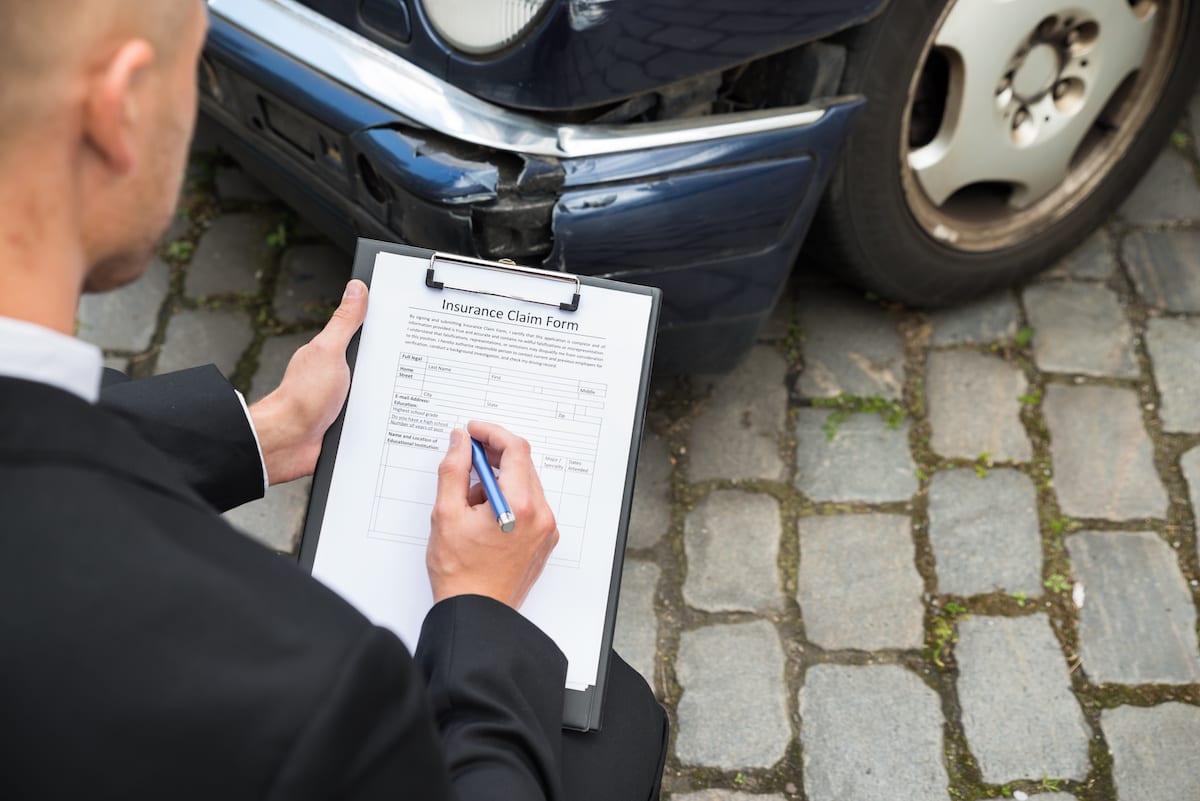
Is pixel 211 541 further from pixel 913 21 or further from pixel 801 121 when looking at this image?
pixel 913 21

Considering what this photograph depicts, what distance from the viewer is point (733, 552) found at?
2451 millimetres

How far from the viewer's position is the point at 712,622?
2.35 m

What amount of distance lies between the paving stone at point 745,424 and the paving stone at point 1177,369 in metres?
0.90

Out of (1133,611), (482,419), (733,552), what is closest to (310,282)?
(733,552)

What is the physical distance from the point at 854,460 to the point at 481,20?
129 centimetres

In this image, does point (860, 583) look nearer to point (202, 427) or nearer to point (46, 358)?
point (202, 427)

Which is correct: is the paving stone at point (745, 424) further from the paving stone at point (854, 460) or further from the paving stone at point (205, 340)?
the paving stone at point (205, 340)

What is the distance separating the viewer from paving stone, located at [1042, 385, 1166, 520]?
251 centimetres

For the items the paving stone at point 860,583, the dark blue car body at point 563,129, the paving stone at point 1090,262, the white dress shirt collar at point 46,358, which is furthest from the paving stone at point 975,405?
the white dress shirt collar at point 46,358

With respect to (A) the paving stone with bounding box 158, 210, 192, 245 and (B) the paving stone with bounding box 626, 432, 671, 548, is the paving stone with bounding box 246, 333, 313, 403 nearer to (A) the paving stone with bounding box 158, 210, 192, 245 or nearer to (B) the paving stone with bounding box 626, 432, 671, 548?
(A) the paving stone with bounding box 158, 210, 192, 245

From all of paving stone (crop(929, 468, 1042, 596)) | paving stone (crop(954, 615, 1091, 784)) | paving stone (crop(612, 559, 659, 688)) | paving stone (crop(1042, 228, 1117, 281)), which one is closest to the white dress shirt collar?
paving stone (crop(612, 559, 659, 688))

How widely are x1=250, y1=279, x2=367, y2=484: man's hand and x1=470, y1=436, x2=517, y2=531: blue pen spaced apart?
0.73ft

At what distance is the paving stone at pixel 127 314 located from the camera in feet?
9.41

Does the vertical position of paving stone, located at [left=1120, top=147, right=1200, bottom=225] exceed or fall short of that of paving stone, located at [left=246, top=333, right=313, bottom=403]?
it exceeds it
